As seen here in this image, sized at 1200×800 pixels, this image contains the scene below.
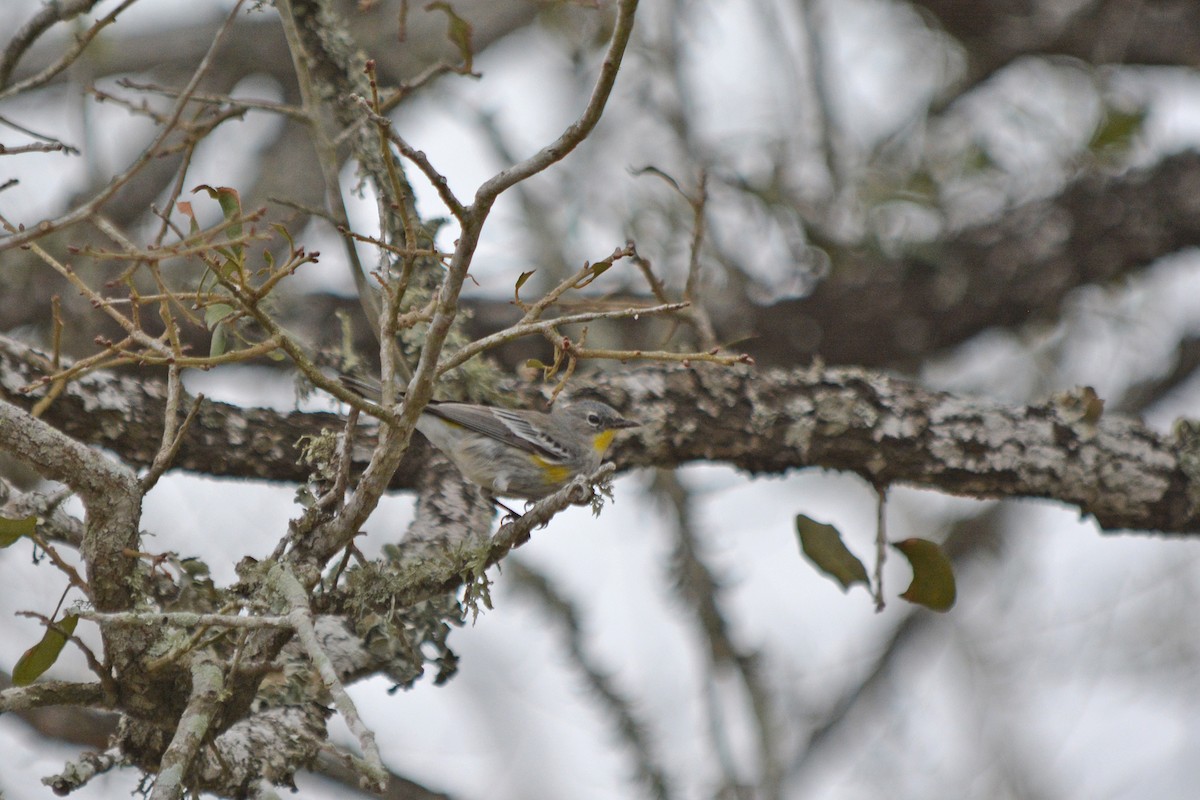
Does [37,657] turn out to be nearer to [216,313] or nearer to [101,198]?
[216,313]

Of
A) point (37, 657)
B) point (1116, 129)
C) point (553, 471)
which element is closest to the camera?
point (37, 657)

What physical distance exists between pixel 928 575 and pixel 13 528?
2654mm

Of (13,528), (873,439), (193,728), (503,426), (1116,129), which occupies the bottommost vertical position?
(193,728)

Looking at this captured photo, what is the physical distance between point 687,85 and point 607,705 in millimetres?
4183

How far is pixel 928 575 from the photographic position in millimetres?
3561

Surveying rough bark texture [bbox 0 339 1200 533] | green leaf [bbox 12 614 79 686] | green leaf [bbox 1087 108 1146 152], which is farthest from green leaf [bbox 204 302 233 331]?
green leaf [bbox 1087 108 1146 152]

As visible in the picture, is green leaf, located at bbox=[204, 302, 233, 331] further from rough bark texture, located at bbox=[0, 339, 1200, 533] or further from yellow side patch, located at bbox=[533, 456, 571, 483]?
yellow side patch, located at bbox=[533, 456, 571, 483]

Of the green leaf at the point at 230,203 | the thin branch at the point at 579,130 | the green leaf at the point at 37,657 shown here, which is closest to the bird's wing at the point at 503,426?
the green leaf at the point at 230,203

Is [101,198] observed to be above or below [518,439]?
below

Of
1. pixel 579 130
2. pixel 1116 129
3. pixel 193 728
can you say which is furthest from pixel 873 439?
pixel 1116 129

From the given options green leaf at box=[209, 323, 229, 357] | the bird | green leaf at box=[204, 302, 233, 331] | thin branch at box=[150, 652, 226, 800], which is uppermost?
the bird

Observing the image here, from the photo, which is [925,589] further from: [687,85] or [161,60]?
[161,60]

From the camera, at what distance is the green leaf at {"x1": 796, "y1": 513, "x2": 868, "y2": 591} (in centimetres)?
363

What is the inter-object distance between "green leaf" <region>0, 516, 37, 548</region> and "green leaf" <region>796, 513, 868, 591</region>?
2318 mm
